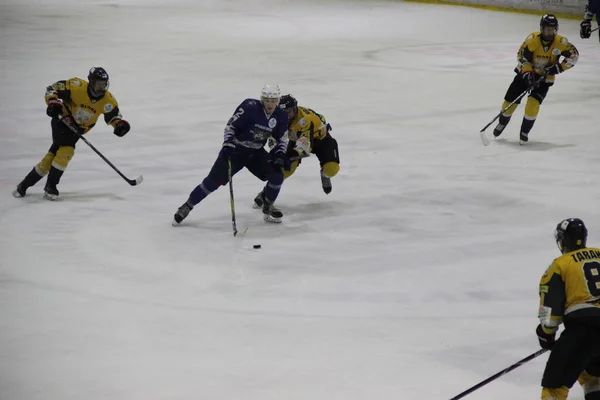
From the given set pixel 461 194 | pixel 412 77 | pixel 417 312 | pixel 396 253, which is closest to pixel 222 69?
pixel 412 77

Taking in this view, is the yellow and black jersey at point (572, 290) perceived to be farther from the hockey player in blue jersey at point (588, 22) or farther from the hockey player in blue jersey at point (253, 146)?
the hockey player in blue jersey at point (588, 22)

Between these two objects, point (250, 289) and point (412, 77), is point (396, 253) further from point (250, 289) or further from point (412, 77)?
point (412, 77)

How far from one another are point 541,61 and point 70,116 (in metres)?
4.38

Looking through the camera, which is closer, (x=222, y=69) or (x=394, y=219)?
(x=394, y=219)

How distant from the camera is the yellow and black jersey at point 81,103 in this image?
6973 millimetres

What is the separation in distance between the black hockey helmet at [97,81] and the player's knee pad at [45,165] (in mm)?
563

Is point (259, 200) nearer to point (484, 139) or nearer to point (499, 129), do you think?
point (484, 139)

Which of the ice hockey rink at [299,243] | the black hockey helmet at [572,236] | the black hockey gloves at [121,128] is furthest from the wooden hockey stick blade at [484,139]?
the black hockey helmet at [572,236]

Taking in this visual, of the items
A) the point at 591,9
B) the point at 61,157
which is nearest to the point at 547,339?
the point at 61,157

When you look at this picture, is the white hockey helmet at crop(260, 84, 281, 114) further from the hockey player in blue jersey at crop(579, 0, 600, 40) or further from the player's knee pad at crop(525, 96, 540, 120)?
the hockey player in blue jersey at crop(579, 0, 600, 40)

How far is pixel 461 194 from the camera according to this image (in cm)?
742

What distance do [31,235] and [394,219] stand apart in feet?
8.02

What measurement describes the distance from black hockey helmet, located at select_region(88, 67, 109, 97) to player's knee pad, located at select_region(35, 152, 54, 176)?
56cm

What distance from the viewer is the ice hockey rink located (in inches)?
174
